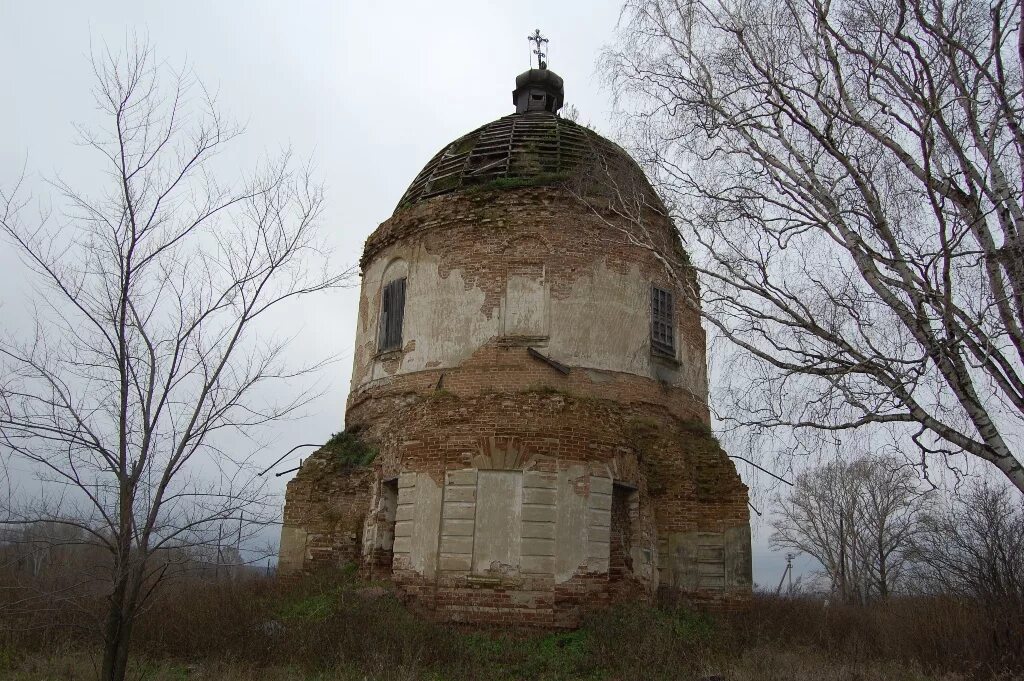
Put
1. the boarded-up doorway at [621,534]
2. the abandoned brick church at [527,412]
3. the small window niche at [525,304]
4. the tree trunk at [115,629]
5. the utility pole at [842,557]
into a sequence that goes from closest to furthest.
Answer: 1. the tree trunk at [115,629]
2. the abandoned brick church at [527,412]
3. the boarded-up doorway at [621,534]
4. the small window niche at [525,304]
5. the utility pole at [842,557]

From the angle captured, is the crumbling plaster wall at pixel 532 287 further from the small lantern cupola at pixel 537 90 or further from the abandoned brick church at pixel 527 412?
the small lantern cupola at pixel 537 90

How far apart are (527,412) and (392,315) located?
4.39 m

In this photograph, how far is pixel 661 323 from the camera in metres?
14.0

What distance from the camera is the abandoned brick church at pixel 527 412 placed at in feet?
35.4

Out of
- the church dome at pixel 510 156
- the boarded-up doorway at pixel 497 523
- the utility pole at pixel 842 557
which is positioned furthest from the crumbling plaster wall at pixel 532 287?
the utility pole at pixel 842 557

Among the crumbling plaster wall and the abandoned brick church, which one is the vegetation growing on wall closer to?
the abandoned brick church

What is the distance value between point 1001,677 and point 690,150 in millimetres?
6986

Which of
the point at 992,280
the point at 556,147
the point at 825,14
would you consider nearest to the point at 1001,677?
the point at 992,280

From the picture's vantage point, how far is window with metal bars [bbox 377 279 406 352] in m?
14.4

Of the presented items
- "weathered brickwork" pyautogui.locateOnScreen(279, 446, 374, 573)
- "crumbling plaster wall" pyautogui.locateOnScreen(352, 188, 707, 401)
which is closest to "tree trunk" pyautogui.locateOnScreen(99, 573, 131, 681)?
"weathered brickwork" pyautogui.locateOnScreen(279, 446, 374, 573)

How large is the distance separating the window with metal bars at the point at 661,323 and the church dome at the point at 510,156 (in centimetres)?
268

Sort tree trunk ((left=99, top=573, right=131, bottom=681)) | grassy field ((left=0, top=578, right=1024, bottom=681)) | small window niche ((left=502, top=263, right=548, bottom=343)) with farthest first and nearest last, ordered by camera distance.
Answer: small window niche ((left=502, top=263, right=548, bottom=343)), grassy field ((left=0, top=578, right=1024, bottom=681)), tree trunk ((left=99, top=573, right=131, bottom=681))

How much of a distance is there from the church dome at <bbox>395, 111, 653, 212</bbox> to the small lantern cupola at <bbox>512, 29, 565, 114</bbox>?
1.77 metres

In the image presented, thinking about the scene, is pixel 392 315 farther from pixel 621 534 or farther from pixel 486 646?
pixel 486 646
